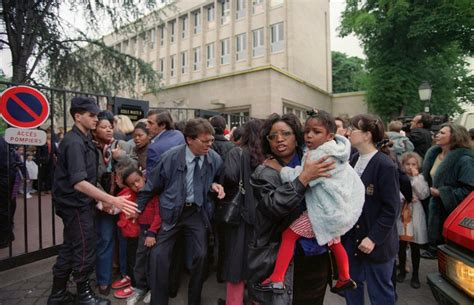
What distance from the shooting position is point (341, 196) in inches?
69.7

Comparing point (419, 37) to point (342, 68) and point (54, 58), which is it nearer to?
point (54, 58)

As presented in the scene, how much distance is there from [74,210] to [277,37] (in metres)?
23.8

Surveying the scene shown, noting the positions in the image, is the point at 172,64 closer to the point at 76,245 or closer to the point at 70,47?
the point at 70,47

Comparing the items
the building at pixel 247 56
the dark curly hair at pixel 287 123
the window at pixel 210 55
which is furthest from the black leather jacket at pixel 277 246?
the window at pixel 210 55

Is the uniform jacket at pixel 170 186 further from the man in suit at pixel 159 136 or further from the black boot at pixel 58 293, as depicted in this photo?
the black boot at pixel 58 293

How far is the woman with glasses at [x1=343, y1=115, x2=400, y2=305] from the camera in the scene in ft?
7.62

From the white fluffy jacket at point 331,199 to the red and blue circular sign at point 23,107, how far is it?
3.30 metres

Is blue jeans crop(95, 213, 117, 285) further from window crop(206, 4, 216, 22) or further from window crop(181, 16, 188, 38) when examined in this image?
window crop(181, 16, 188, 38)

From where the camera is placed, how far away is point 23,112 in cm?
346

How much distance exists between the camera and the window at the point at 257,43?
2466 cm

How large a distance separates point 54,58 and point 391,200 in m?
9.88

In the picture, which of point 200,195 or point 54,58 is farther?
point 54,58

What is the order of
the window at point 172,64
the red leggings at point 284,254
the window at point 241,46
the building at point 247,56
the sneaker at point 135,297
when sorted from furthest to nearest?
the window at point 172,64, the window at point 241,46, the building at point 247,56, the sneaker at point 135,297, the red leggings at point 284,254

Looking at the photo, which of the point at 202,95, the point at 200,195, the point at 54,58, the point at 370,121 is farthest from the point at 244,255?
the point at 202,95
